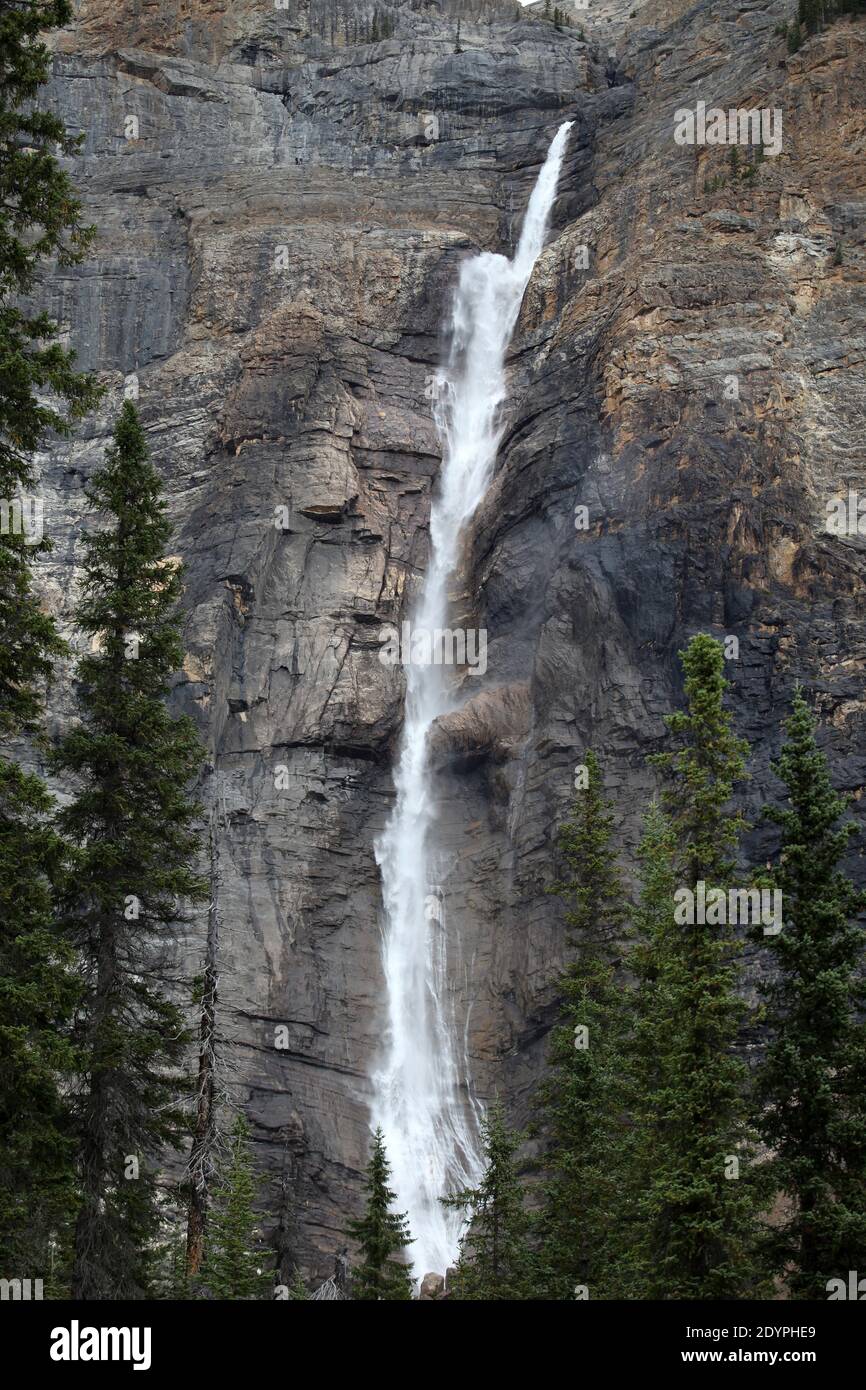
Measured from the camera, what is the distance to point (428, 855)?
5503 centimetres

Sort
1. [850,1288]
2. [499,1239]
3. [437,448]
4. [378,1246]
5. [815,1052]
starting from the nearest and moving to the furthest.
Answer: [850,1288] < [815,1052] < [378,1246] < [499,1239] < [437,448]

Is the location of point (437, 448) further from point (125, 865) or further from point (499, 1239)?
point (125, 865)

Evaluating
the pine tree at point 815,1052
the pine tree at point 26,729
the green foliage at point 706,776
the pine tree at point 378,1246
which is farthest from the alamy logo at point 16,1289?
the green foliage at point 706,776

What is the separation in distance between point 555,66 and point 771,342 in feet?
93.2

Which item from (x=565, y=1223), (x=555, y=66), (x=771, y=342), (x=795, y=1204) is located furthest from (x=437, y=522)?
(x=795, y=1204)

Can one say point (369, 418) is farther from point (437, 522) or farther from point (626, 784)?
point (626, 784)

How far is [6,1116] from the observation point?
67.9 feet

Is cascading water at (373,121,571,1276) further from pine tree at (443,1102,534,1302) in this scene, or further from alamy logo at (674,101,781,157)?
pine tree at (443,1102,534,1302)

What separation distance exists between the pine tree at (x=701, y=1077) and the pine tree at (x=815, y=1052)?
67cm

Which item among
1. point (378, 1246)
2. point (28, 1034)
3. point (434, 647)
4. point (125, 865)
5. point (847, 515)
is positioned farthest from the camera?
Result: point (434, 647)

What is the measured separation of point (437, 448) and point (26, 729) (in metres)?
43.4
